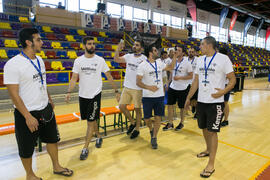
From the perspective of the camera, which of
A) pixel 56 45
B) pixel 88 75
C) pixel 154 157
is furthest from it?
pixel 56 45

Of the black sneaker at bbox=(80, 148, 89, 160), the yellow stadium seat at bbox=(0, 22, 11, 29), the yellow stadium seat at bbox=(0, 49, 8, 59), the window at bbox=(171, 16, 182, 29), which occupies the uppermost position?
the window at bbox=(171, 16, 182, 29)

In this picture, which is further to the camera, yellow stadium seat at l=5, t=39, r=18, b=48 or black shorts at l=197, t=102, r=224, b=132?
yellow stadium seat at l=5, t=39, r=18, b=48

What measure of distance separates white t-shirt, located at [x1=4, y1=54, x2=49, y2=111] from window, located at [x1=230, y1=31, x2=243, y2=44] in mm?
28669

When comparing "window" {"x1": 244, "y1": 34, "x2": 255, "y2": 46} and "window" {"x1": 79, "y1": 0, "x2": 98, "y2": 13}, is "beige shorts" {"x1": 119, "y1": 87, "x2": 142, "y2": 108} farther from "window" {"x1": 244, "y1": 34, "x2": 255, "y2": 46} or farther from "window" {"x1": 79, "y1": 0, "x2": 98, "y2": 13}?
"window" {"x1": 244, "y1": 34, "x2": 255, "y2": 46}

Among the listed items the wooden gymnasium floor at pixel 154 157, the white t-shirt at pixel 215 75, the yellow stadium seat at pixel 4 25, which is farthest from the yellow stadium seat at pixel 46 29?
the white t-shirt at pixel 215 75

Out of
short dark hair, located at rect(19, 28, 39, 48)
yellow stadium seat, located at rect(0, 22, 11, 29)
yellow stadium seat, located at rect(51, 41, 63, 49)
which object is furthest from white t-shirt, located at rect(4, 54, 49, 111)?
yellow stadium seat, located at rect(0, 22, 11, 29)

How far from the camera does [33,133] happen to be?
206 centimetres

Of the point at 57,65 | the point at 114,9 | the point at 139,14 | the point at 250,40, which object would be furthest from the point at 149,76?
the point at 250,40

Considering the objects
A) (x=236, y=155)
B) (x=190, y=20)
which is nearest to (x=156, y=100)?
(x=236, y=155)

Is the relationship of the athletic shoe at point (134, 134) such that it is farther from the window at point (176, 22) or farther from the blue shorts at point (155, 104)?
the window at point (176, 22)

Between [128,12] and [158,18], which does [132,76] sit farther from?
[158,18]

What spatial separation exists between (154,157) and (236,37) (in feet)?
95.2

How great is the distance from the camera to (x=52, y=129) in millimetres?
2236

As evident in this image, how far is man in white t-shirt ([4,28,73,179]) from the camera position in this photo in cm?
184
